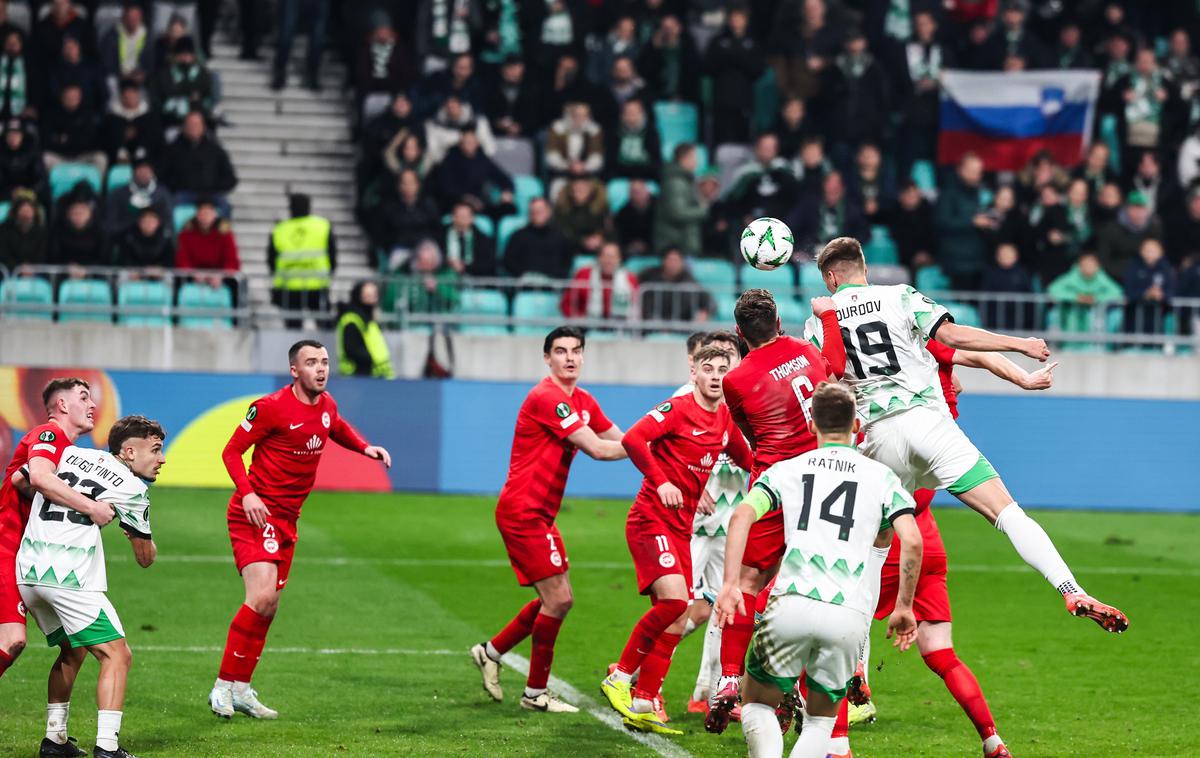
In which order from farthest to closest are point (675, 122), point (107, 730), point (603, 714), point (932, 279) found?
point (675, 122) < point (932, 279) < point (603, 714) < point (107, 730)

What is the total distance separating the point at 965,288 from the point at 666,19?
5813 mm

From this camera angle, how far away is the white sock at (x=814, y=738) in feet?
22.8

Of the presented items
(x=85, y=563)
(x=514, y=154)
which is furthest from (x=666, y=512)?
(x=514, y=154)

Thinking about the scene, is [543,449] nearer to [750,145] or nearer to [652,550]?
[652,550]

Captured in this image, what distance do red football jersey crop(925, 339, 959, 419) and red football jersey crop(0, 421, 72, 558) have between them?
447 cm

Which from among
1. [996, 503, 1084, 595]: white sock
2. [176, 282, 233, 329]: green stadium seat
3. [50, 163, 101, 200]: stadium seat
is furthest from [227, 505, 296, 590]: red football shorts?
[50, 163, 101, 200]: stadium seat

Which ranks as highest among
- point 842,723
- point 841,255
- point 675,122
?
point 675,122

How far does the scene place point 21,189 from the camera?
68.1 ft

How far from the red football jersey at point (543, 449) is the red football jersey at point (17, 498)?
8.65 ft

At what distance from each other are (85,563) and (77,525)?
0.19m

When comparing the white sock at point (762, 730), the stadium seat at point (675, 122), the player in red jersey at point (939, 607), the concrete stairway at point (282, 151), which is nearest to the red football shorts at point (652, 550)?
the player in red jersey at point (939, 607)

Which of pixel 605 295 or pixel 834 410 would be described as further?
pixel 605 295

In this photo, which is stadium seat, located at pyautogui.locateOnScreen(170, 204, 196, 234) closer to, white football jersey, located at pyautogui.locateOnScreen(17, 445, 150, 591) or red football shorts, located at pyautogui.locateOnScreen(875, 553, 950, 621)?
white football jersey, located at pyautogui.locateOnScreen(17, 445, 150, 591)

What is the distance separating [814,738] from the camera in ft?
22.9
